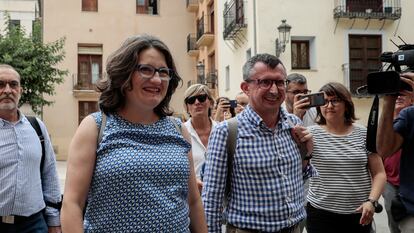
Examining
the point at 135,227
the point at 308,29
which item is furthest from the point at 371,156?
the point at 308,29

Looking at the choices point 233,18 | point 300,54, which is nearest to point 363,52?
point 300,54

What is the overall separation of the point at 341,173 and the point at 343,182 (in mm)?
70

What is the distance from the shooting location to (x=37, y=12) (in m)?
34.2

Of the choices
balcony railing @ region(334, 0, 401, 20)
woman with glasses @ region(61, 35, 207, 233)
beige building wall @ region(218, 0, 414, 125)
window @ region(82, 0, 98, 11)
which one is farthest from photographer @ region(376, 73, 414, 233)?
window @ region(82, 0, 98, 11)

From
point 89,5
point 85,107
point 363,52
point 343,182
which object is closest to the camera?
point 343,182

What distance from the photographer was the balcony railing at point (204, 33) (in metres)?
26.5

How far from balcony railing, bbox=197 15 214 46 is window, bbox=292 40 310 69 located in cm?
713

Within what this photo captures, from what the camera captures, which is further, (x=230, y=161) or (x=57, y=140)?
(x=57, y=140)

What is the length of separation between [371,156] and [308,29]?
52.3 feet

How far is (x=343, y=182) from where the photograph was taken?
4.16m

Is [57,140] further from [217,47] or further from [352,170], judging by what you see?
[352,170]

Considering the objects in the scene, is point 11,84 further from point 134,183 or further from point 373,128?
point 373,128

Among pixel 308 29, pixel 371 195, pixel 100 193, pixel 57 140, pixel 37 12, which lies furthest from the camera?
pixel 37 12

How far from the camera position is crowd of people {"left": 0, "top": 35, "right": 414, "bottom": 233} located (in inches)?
95.0
